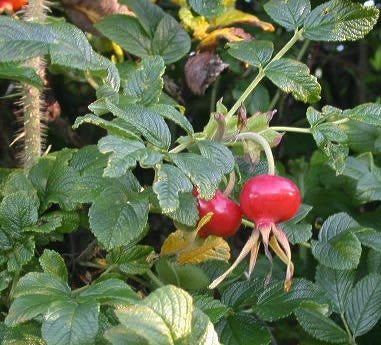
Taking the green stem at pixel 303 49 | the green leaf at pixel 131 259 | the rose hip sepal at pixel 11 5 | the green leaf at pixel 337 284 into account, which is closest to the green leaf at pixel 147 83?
the green leaf at pixel 131 259

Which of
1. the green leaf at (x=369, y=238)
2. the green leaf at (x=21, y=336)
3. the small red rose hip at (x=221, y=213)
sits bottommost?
the green leaf at (x=369, y=238)

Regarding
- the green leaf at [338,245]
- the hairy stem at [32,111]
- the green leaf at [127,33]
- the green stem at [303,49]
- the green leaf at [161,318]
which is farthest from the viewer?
the green stem at [303,49]

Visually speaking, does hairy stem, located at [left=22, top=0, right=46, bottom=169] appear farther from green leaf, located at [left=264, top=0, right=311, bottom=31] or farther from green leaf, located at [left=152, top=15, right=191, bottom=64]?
green leaf, located at [left=264, top=0, right=311, bottom=31]

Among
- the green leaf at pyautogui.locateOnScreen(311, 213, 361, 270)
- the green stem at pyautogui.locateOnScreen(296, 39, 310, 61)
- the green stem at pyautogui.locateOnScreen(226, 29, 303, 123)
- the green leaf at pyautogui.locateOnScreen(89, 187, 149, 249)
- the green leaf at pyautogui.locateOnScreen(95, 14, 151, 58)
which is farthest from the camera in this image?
the green stem at pyautogui.locateOnScreen(296, 39, 310, 61)

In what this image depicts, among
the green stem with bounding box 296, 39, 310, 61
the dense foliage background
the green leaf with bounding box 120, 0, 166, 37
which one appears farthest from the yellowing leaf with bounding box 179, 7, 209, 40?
the green stem with bounding box 296, 39, 310, 61

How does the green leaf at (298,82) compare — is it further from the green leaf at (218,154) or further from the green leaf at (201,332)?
the green leaf at (201,332)

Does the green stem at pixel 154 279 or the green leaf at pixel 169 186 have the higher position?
the green leaf at pixel 169 186
